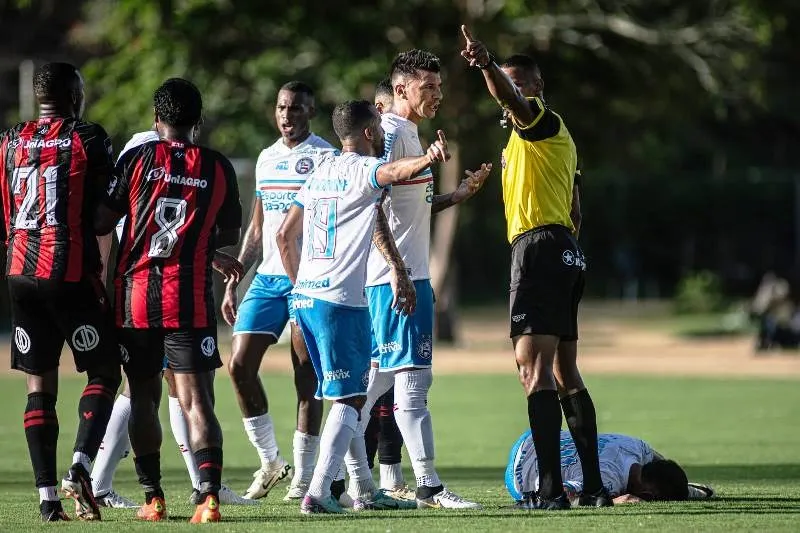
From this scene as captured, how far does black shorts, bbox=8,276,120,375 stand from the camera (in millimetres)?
8242

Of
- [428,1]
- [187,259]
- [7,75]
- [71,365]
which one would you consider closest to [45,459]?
[187,259]

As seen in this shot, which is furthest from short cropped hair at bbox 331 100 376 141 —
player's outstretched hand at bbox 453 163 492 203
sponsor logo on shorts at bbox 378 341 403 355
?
sponsor logo on shorts at bbox 378 341 403 355

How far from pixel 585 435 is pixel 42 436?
306 cm

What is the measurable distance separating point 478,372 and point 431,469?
16.2 metres

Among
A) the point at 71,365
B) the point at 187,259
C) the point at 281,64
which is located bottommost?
the point at 71,365

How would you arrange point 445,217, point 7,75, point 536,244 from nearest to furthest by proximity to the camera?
point 536,244 < point 445,217 < point 7,75

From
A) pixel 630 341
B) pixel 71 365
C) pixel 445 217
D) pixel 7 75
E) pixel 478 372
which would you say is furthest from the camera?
pixel 7 75

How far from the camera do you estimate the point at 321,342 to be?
8.52m

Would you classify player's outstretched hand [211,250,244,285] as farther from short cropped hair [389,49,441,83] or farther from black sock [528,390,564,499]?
black sock [528,390,564,499]

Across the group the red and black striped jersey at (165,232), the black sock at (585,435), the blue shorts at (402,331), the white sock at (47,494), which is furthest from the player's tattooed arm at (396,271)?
the white sock at (47,494)

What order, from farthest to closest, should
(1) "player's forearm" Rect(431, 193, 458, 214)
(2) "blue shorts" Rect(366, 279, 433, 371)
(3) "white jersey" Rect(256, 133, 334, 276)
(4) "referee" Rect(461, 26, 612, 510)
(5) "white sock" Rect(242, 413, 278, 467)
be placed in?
(3) "white jersey" Rect(256, 133, 334, 276) → (5) "white sock" Rect(242, 413, 278, 467) → (1) "player's forearm" Rect(431, 193, 458, 214) → (2) "blue shorts" Rect(366, 279, 433, 371) → (4) "referee" Rect(461, 26, 612, 510)

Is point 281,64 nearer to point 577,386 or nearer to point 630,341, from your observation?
point 630,341

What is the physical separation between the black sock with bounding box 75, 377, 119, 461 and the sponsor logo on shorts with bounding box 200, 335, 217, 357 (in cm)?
59

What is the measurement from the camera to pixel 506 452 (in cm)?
1373
